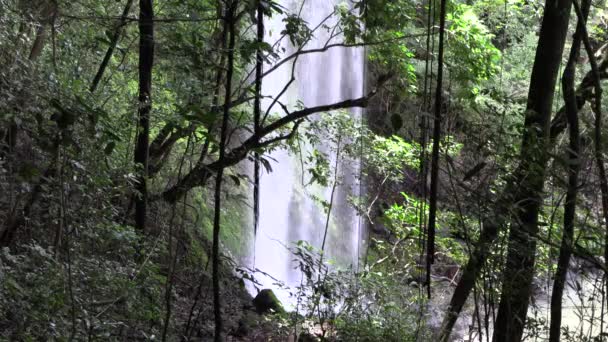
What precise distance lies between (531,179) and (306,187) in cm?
1002

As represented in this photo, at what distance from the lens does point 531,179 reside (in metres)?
3.43

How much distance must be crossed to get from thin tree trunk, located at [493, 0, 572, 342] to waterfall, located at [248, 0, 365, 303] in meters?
8.39

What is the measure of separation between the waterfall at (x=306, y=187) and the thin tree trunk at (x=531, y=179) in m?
8.39

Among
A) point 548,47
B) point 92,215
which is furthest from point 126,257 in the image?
point 548,47

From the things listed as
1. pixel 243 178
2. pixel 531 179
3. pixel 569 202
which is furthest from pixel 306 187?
pixel 569 202

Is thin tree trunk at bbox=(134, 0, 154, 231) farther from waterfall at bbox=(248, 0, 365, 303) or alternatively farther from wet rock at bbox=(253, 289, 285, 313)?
waterfall at bbox=(248, 0, 365, 303)

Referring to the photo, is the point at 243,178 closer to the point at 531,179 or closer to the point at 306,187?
the point at 531,179

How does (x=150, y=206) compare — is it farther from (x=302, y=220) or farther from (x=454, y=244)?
(x=302, y=220)

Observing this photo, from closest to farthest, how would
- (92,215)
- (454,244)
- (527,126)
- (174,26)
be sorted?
(527,126) < (92,215) < (174,26) < (454,244)

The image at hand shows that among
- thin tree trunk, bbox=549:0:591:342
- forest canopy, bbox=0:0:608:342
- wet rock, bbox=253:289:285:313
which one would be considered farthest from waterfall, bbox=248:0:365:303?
thin tree trunk, bbox=549:0:591:342

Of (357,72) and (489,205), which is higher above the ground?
(357,72)

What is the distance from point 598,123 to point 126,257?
10.1 ft

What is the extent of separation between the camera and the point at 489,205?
3.49m

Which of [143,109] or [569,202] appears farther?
[143,109]
